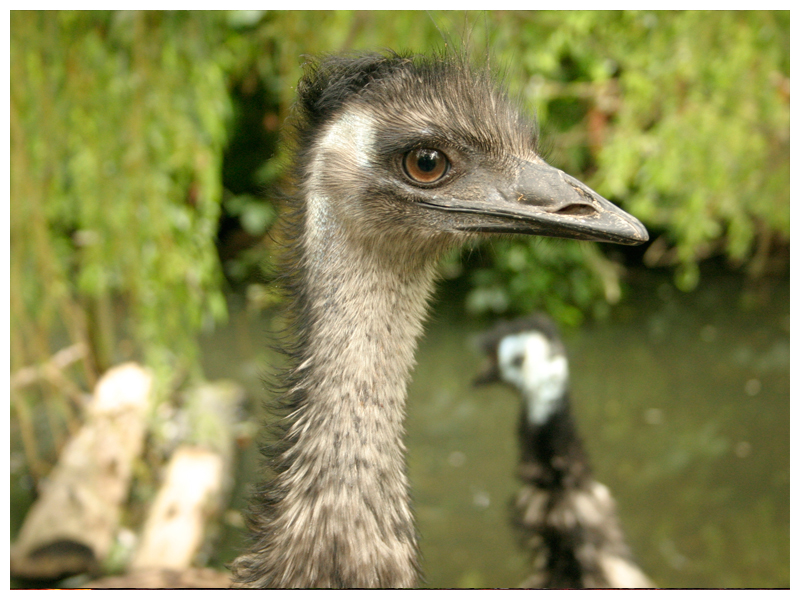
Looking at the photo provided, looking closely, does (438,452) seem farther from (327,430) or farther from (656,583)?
(327,430)

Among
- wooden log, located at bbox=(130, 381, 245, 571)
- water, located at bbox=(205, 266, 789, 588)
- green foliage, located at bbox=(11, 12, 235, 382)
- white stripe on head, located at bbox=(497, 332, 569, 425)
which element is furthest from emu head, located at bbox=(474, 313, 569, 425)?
green foliage, located at bbox=(11, 12, 235, 382)

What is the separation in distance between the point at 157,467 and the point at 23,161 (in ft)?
6.61

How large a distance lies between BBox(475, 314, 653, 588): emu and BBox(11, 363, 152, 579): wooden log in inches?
Result: 53.7

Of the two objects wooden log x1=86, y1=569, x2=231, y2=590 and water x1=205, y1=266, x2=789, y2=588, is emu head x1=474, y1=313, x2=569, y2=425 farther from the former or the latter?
wooden log x1=86, y1=569, x2=231, y2=590

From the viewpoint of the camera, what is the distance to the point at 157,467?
3652mm

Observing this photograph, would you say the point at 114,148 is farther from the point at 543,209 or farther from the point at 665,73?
the point at 665,73

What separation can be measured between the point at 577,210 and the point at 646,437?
11.4ft

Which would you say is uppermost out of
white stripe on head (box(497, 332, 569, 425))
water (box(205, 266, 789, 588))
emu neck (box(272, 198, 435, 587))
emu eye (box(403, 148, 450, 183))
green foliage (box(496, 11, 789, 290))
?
green foliage (box(496, 11, 789, 290))

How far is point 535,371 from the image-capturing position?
313 cm

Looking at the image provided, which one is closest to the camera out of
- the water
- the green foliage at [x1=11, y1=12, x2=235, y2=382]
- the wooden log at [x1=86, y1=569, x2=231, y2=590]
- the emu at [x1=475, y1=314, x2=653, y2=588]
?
the wooden log at [x1=86, y1=569, x2=231, y2=590]

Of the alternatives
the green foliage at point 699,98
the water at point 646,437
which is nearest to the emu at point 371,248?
the green foliage at point 699,98

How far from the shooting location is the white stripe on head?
293 centimetres

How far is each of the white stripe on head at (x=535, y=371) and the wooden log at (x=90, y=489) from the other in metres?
1.40

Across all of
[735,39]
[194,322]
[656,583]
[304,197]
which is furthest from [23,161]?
[656,583]
